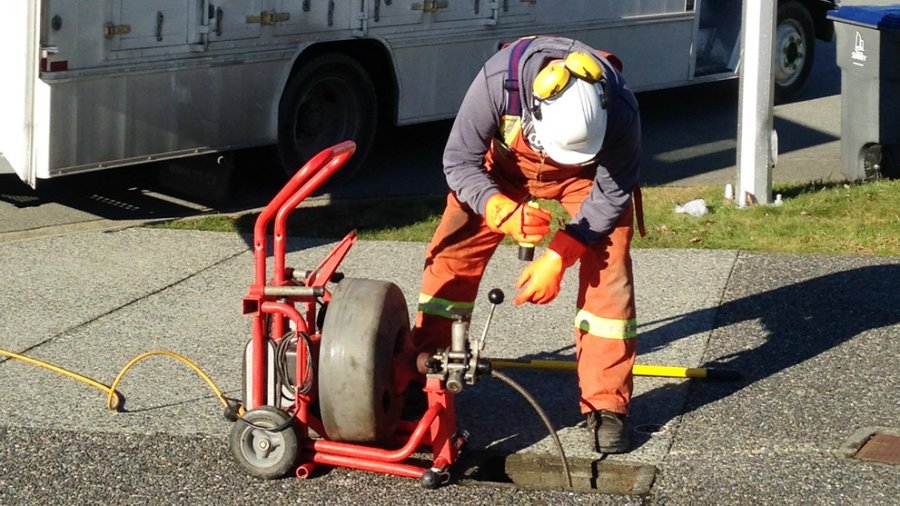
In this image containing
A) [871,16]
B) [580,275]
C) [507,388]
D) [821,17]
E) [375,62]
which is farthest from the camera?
[821,17]

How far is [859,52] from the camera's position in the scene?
369 inches

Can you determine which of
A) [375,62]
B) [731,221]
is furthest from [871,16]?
[375,62]

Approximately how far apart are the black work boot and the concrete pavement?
0.17 feet

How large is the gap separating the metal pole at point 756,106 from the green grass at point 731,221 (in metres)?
0.15

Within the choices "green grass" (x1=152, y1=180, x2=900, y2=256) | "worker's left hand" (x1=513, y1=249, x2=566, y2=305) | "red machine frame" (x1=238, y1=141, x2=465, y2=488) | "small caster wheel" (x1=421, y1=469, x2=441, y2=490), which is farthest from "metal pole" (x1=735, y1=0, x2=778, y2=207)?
"small caster wheel" (x1=421, y1=469, x2=441, y2=490)

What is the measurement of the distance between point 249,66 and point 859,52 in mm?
4121

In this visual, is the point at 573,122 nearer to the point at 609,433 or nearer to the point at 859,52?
the point at 609,433

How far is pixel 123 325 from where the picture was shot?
22.0 feet

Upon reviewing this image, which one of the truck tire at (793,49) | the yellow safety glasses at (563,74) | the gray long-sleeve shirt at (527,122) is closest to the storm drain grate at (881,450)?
the gray long-sleeve shirt at (527,122)

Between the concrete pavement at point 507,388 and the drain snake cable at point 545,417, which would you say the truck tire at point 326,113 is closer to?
the concrete pavement at point 507,388

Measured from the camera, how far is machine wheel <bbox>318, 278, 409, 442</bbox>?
15.2 feet

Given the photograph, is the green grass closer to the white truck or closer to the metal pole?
the metal pole

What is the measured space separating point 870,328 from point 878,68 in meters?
3.32

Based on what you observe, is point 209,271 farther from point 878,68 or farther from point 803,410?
point 878,68
